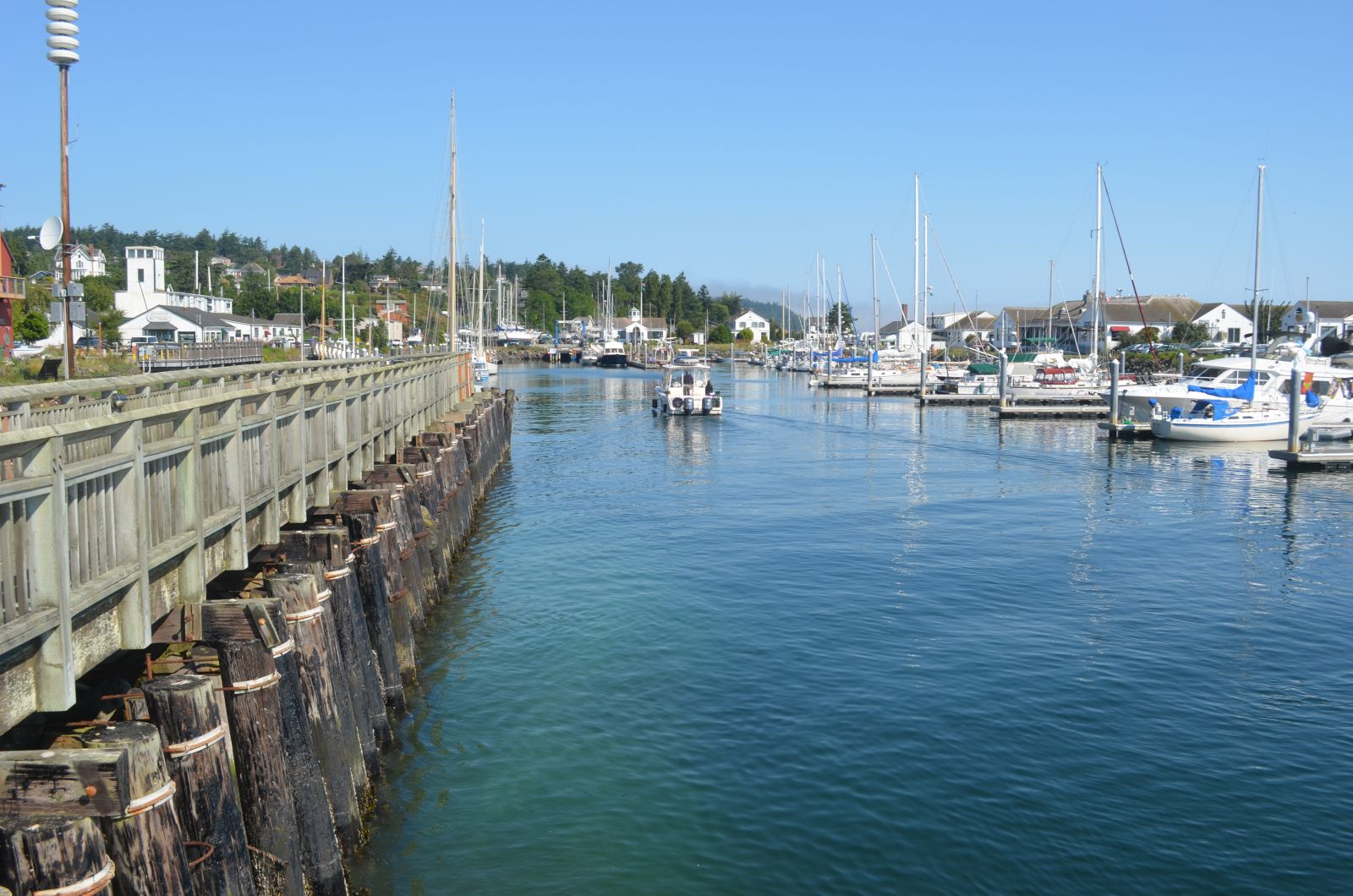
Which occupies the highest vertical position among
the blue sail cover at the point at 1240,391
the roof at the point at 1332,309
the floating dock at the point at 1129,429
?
the roof at the point at 1332,309

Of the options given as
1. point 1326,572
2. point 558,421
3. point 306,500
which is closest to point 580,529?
point 306,500

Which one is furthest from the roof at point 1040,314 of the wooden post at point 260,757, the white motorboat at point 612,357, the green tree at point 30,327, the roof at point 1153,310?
the wooden post at point 260,757

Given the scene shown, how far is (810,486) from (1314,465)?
69.3 feet

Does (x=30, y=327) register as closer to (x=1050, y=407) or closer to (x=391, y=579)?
(x=391, y=579)

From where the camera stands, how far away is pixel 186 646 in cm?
941

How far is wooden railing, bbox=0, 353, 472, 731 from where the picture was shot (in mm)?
6570

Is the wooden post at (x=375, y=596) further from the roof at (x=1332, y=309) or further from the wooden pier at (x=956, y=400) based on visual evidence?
the roof at (x=1332, y=309)

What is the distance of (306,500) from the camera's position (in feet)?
47.8

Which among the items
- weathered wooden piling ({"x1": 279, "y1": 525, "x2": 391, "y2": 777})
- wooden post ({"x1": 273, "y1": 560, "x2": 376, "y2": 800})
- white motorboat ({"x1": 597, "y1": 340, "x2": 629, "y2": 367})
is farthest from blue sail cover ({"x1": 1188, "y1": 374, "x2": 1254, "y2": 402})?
white motorboat ({"x1": 597, "y1": 340, "x2": 629, "y2": 367})

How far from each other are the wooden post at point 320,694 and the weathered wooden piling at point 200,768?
6.88 feet

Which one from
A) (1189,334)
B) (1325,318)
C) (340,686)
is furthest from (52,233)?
(1325,318)

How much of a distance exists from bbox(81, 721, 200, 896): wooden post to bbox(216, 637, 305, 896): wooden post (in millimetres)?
1880

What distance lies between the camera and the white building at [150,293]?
105375mm

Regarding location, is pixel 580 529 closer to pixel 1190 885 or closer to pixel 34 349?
pixel 1190 885
